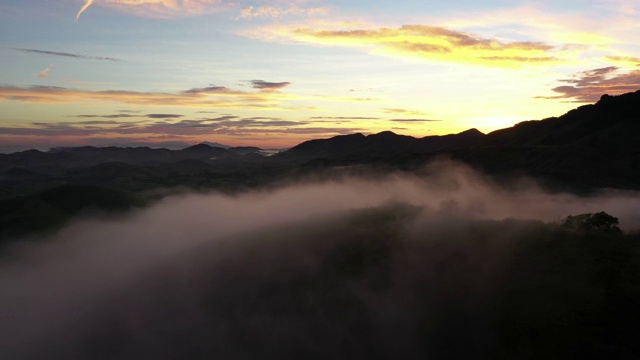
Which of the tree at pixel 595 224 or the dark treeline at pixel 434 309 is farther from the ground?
the tree at pixel 595 224

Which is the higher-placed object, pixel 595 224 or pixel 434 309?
pixel 595 224

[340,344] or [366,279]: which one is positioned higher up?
[366,279]

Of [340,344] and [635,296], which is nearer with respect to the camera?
[635,296]

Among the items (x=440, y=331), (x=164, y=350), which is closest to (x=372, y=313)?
(x=440, y=331)

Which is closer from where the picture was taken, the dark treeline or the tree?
the dark treeline

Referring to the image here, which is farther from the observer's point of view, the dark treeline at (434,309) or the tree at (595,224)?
the tree at (595,224)

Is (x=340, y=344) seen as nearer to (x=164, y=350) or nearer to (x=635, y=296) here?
(x=164, y=350)

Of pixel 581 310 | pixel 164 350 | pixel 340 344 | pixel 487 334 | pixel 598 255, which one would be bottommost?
pixel 164 350

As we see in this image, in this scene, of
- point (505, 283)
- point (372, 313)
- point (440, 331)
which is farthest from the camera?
point (372, 313)

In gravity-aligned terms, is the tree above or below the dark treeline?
above

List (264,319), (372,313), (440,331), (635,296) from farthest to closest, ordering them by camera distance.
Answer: (264,319) < (372,313) < (440,331) < (635,296)

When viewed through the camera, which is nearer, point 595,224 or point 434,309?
point 434,309
